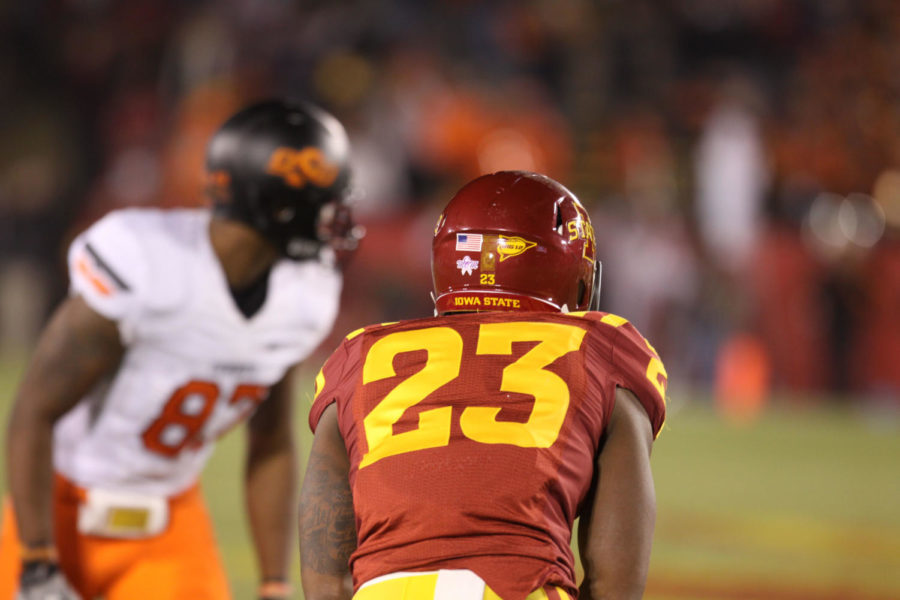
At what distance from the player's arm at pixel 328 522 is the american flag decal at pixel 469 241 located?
13.7 inches

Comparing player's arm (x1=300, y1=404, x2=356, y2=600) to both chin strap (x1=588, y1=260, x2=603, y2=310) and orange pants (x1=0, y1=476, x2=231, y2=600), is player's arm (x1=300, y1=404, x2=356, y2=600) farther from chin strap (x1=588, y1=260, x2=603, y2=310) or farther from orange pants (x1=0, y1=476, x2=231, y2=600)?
orange pants (x1=0, y1=476, x2=231, y2=600)

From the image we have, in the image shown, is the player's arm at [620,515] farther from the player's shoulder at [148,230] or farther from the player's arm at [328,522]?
the player's shoulder at [148,230]

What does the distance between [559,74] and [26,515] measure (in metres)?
11.8

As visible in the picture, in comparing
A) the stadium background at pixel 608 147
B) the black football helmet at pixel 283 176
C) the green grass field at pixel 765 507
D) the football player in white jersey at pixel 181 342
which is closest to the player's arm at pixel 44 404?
the football player in white jersey at pixel 181 342

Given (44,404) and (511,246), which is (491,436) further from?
(44,404)

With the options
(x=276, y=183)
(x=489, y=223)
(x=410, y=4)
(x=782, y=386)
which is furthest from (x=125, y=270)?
(x=410, y=4)

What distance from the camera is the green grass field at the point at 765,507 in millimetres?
5164

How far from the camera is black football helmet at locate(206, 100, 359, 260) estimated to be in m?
3.06

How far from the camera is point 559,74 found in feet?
45.9

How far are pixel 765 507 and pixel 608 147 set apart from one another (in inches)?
265

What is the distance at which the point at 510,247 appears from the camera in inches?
82.2

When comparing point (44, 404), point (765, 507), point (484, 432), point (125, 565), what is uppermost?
point (484, 432)

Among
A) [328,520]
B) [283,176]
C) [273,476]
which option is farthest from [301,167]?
[328,520]

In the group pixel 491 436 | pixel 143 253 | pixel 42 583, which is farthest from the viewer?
pixel 143 253
